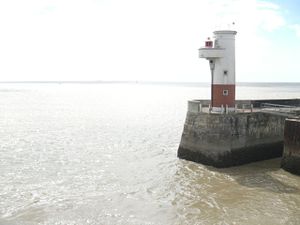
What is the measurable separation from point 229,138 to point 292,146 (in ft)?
9.55

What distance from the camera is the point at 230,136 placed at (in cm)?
2002

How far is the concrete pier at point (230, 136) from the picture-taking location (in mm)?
20000

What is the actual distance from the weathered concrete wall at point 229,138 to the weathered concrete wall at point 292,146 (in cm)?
225

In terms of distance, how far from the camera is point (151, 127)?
35500mm

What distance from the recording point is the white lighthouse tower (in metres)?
20.9

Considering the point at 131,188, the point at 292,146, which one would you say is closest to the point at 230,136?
the point at 292,146

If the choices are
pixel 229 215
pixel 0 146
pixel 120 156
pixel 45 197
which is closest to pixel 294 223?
pixel 229 215

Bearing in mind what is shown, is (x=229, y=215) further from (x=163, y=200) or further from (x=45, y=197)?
(x=45, y=197)

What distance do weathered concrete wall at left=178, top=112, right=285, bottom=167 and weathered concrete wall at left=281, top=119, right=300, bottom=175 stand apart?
2251 millimetres

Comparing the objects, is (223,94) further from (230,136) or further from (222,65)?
(230,136)

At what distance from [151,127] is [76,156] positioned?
1367 centimetres

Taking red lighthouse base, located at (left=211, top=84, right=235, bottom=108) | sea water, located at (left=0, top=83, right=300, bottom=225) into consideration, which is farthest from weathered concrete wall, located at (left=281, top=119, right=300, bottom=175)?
red lighthouse base, located at (left=211, top=84, right=235, bottom=108)

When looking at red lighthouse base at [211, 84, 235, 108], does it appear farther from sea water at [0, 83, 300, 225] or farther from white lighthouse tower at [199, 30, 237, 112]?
sea water at [0, 83, 300, 225]

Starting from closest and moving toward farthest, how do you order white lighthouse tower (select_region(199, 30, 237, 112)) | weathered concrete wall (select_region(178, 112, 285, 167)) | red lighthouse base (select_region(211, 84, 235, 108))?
weathered concrete wall (select_region(178, 112, 285, 167)), white lighthouse tower (select_region(199, 30, 237, 112)), red lighthouse base (select_region(211, 84, 235, 108))
